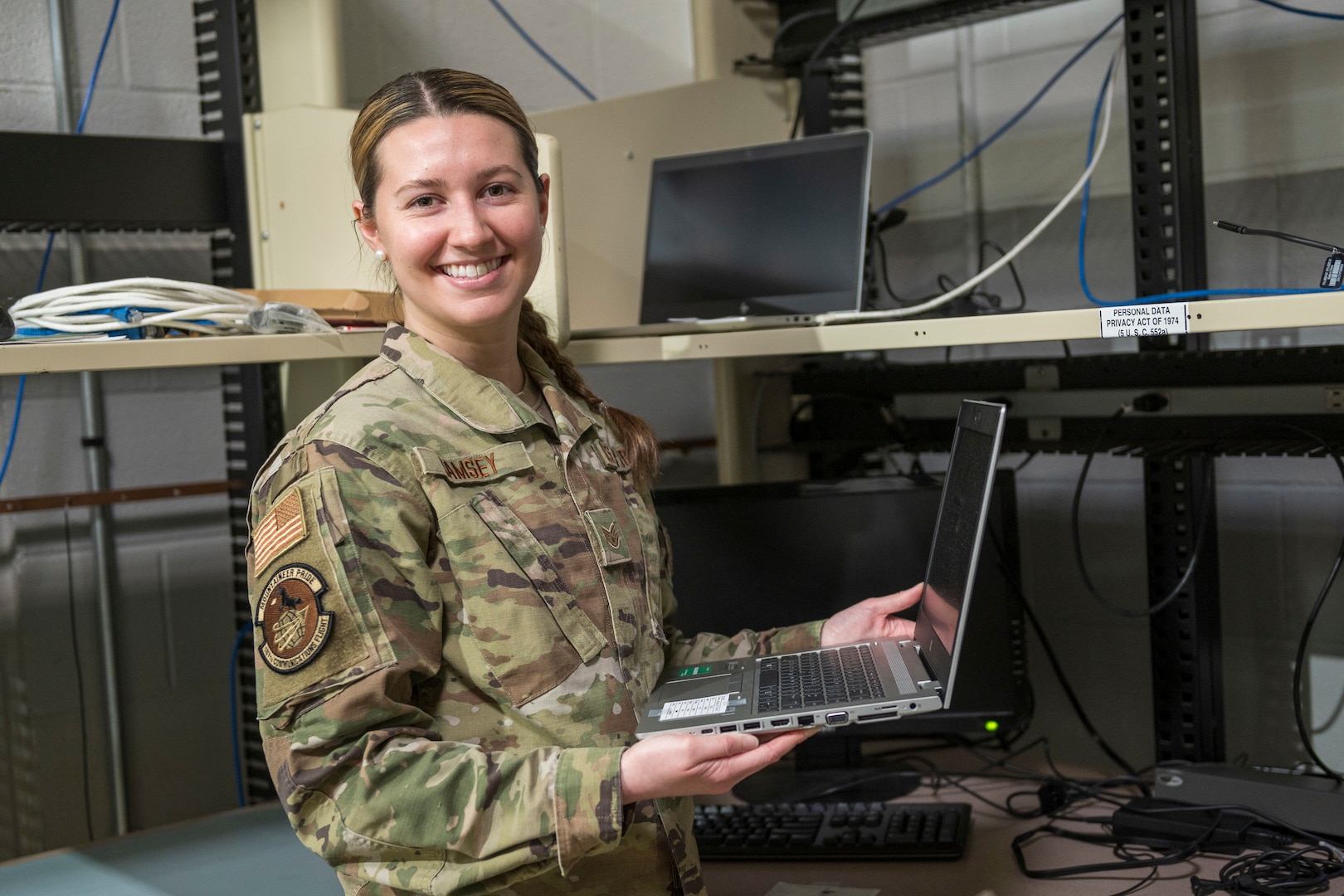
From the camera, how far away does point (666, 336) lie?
4.53 ft

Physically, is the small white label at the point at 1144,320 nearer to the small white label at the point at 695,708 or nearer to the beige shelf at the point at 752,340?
the beige shelf at the point at 752,340

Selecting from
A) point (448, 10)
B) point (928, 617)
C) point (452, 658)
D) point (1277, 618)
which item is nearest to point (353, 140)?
point (452, 658)

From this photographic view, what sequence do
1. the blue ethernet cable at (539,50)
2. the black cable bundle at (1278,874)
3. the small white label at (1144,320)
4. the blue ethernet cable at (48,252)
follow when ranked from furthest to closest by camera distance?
1. the blue ethernet cable at (539,50)
2. the blue ethernet cable at (48,252)
3. the black cable bundle at (1278,874)
4. the small white label at (1144,320)

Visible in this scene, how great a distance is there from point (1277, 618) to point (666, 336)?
98 cm

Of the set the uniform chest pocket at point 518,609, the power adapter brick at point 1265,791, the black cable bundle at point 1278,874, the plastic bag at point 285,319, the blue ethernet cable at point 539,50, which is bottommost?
the black cable bundle at point 1278,874

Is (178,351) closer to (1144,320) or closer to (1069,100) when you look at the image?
(1144,320)

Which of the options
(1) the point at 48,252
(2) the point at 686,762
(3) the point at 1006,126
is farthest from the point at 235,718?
(3) the point at 1006,126

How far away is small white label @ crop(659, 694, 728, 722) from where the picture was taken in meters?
0.90

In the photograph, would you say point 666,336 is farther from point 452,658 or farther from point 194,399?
point 194,399

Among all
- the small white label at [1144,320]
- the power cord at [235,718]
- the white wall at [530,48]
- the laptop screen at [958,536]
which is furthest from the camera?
the white wall at [530,48]

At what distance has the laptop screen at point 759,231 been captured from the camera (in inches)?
61.1

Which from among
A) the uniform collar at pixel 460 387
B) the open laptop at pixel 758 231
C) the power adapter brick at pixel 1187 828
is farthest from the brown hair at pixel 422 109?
the power adapter brick at pixel 1187 828

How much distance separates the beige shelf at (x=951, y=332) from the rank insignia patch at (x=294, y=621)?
0.62 m

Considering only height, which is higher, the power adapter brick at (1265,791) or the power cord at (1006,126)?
the power cord at (1006,126)
